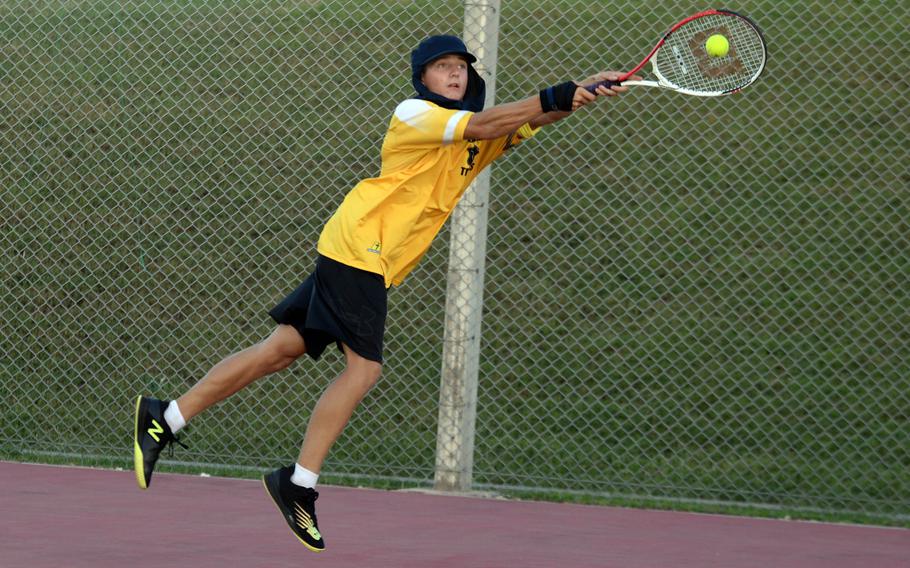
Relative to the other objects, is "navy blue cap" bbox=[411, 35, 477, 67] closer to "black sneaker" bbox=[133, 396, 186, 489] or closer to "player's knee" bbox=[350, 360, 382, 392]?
"player's knee" bbox=[350, 360, 382, 392]

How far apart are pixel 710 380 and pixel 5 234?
13.3 ft

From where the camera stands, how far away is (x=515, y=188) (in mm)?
8156

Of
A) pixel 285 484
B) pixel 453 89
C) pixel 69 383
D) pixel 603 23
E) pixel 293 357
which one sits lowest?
pixel 69 383

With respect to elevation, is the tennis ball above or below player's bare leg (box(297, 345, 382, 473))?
above

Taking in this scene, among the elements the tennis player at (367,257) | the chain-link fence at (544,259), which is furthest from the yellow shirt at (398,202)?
the chain-link fence at (544,259)

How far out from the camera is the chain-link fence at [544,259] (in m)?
6.81

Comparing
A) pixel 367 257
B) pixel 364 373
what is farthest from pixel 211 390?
pixel 367 257

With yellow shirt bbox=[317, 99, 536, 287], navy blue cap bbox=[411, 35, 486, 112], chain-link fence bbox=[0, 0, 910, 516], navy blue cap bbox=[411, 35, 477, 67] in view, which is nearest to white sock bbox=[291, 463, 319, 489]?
yellow shirt bbox=[317, 99, 536, 287]

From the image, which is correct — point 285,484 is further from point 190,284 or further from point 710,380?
point 190,284

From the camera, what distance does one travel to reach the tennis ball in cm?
455

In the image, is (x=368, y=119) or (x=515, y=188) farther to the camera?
(x=368, y=119)

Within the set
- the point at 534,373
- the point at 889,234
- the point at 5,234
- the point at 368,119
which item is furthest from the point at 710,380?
the point at 5,234

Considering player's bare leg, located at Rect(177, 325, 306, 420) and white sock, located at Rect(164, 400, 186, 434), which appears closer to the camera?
player's bare leg, located at Rect(177, 325, 306, 420)

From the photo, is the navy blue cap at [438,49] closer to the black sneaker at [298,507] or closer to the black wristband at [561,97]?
the black wristband at [561,97]
